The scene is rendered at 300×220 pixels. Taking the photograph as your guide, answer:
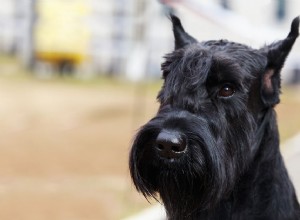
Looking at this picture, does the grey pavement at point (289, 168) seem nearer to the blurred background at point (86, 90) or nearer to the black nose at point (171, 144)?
the blurred background at point (86, 90)

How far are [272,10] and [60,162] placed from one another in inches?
747

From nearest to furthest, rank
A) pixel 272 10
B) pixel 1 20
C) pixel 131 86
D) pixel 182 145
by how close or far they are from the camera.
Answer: pixel 182 145
pixel 131 86
pixel 272 10
pixel 1 20

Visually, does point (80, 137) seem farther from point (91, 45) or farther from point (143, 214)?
point (91, 45)

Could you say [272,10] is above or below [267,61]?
below

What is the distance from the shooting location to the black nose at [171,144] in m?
3.75

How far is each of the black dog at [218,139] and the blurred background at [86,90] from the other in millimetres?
816

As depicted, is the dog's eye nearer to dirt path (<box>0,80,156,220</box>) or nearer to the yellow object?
dirt path (<box>0,80,156,220</box>)

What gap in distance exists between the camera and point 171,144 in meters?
3.76

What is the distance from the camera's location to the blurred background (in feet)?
27.3

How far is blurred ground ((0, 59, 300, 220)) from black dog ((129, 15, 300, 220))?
1.01 metres

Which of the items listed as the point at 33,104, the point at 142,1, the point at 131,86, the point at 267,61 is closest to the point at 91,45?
the point at 131,86

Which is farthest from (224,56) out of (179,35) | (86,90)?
(86,90)

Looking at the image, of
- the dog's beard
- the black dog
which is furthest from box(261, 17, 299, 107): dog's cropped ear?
the dog's beard

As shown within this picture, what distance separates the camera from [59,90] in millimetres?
21156
